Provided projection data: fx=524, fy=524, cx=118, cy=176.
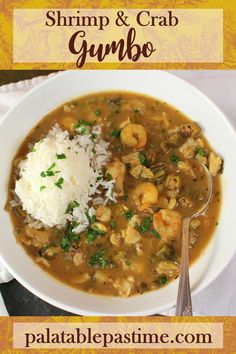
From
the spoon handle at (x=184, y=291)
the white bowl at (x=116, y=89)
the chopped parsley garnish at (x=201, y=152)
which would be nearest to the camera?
the spoon handle at (x=184, y=291)

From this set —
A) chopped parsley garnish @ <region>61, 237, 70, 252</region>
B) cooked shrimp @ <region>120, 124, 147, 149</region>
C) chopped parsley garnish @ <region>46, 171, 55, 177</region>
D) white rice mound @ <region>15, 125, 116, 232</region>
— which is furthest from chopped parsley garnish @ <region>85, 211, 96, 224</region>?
cooked shrimp @ <region>120, 124, 147, 149</region>

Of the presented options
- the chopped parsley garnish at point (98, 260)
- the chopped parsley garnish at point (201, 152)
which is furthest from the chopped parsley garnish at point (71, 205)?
the chopped parsley garnish at point (201, 152)

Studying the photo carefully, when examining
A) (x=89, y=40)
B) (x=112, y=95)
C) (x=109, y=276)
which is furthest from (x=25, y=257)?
(x=89, y=40)

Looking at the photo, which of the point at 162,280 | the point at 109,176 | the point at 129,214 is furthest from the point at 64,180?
the point at 162,280

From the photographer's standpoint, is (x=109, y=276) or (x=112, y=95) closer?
(x=109, y=276)

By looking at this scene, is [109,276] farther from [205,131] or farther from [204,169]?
[205,131]

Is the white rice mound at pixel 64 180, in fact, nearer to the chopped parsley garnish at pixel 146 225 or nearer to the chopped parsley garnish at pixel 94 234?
the chopped parsley garnish at pixel 94 234
